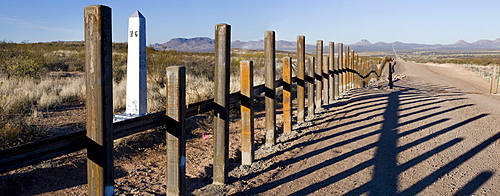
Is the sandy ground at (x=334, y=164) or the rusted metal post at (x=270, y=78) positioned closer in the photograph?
the sandy ground at (x=334, y=164)

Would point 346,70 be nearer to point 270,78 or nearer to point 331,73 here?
point 331,73

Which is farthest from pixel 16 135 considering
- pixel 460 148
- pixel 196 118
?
pixel 460 148

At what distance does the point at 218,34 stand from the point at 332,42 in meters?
8.25

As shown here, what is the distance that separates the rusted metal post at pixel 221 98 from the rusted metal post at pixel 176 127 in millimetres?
786

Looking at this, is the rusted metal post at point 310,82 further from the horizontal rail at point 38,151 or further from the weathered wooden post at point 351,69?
the weathered wooden post at point 351,69

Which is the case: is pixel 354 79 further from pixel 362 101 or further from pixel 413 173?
pixel 413 173

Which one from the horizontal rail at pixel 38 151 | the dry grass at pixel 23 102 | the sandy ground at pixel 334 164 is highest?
the horizontal rail at pixel 38 151

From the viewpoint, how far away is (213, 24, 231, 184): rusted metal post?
4.55m

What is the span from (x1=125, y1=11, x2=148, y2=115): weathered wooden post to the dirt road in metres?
2.80

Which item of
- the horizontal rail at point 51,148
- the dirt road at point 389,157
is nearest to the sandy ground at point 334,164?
the dirt road at point 389,157

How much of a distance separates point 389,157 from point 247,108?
208 centimetres

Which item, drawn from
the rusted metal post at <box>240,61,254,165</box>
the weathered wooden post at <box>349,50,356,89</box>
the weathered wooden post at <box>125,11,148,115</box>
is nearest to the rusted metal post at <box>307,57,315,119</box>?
the weathered wooden post at <box>125,11,148,115</box>

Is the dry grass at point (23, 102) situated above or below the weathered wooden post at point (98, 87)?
below

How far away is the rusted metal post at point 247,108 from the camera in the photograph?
5.27 meters
